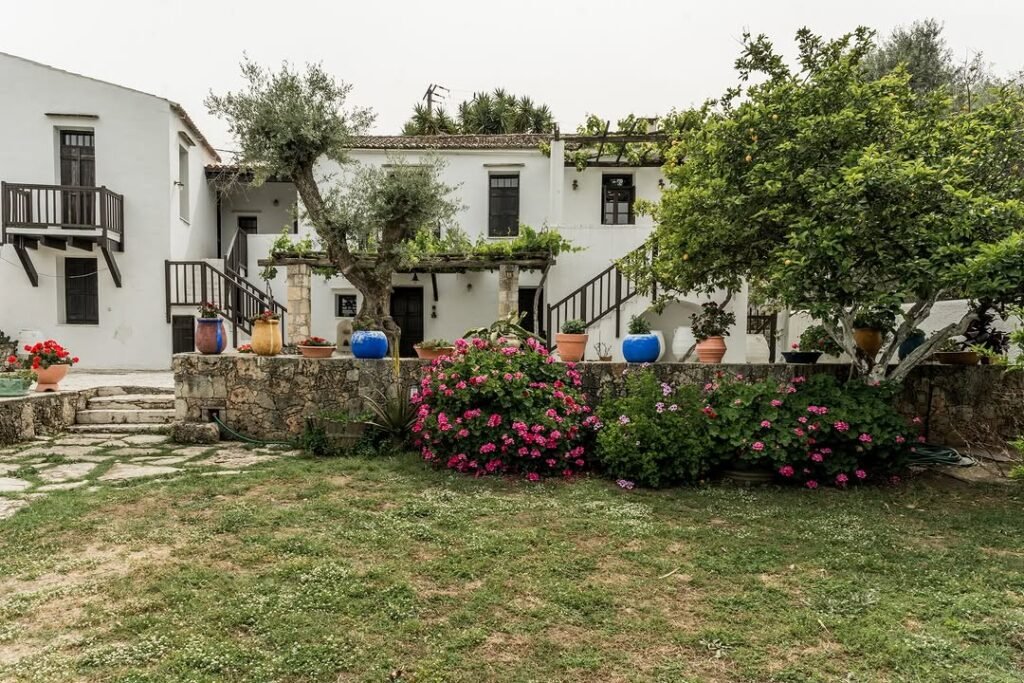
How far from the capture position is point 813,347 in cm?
731

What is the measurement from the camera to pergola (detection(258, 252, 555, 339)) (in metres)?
11.3

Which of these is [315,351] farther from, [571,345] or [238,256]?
[238,256]

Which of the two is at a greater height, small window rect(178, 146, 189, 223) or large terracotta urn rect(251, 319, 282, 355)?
small window rect(178, 146, 189, 223)

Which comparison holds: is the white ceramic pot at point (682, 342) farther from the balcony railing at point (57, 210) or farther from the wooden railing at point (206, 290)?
the balcony railing at point (57, 210)

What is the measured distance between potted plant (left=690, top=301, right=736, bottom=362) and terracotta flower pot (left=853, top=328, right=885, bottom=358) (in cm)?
164

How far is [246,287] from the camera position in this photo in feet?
44.9

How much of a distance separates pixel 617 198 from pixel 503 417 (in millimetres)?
9565

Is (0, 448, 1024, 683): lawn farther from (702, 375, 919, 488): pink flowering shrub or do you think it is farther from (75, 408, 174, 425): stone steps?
(75, 408, 174, 425): stone steps

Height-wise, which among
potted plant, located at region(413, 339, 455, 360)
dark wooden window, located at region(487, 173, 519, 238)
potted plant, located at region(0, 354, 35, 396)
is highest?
dark wooden window, located at region(487, 173, 519, 238)

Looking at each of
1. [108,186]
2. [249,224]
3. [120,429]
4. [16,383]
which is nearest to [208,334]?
[120,429]

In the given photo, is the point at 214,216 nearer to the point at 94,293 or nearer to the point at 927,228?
the point at 94,293

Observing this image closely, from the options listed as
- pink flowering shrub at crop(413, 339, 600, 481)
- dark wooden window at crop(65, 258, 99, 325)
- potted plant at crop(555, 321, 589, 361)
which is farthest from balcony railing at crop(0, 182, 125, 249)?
potted plant at crop(555, 321, 589, 361)

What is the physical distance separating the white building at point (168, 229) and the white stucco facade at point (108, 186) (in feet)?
0.08

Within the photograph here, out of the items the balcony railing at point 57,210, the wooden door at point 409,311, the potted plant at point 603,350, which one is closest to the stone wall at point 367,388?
the potted plant at point 603,350
